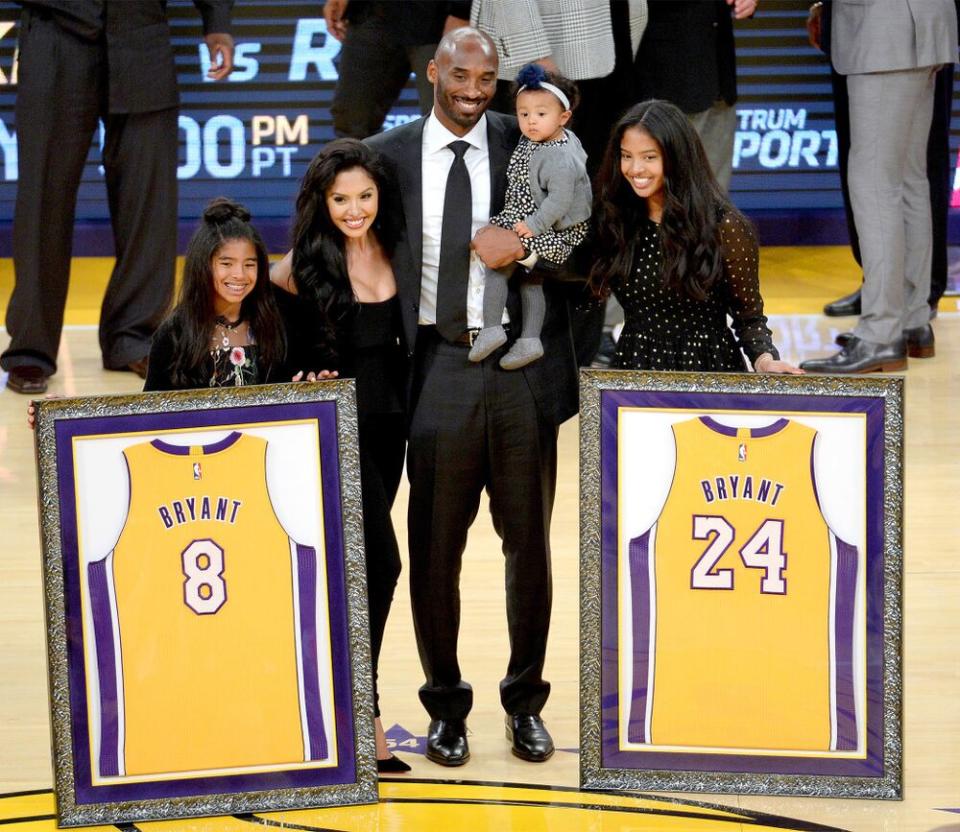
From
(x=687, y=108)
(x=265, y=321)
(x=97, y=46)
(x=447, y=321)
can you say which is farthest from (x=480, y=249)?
(x=97, y=46)

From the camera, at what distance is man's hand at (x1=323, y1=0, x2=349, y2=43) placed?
6.27 meters

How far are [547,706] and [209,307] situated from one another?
4.05 feet

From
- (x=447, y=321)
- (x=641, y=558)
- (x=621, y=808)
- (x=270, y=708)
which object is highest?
(x=447, y=321)

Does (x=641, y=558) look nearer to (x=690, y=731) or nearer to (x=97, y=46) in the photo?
(x=690, y=731)

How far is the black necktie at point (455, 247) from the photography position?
11.2 ft

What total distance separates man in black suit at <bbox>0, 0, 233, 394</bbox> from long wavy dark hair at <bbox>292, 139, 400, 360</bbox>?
312cm

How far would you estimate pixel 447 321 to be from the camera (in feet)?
11.2

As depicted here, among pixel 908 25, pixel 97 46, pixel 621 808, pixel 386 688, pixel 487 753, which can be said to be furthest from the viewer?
pixel 97 46

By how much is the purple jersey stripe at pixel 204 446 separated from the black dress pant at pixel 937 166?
386 centimetres

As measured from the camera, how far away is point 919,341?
6457 millimetres

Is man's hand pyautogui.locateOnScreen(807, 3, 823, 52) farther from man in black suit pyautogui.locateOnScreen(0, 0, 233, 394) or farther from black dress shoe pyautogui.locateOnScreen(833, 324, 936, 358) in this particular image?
man in black suit pyautogui.locateOnScreen(0, 0, 233, 394)

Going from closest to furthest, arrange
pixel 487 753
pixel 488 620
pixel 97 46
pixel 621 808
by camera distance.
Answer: pixel 621 808
pixel 487 753
pixel 488 620
pixel 97 46

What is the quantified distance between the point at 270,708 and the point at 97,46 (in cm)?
365

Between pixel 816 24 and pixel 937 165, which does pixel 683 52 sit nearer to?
pixel 816 24
